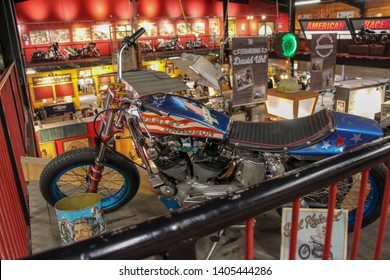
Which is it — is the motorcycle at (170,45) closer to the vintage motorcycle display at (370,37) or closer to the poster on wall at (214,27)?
the poster on wall at (214,27)

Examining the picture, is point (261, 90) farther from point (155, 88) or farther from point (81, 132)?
point (81, 132)

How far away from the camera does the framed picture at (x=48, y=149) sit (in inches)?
315

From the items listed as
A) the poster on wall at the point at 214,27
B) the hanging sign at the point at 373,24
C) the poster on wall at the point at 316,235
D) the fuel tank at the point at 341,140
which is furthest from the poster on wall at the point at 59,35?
the poster on wall at the point at 316,235

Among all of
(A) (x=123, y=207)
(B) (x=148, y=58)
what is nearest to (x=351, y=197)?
(A) (x=123, y=207)

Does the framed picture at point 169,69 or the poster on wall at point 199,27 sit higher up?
the poster on wall at point 199,27

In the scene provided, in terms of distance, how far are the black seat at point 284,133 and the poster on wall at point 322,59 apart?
15.4 feet

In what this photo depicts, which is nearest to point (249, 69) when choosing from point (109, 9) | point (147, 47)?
point (147, 47)

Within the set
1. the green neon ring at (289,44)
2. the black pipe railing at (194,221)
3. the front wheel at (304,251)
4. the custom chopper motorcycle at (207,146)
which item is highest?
the green neon ring at (289,44)

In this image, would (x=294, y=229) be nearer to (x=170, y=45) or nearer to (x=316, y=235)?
(x=316, y=235)

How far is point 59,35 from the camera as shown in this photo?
15.2 metres

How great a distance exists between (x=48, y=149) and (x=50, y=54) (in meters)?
7.15

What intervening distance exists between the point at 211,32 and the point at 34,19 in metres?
8.49

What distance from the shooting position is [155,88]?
331 centimetres

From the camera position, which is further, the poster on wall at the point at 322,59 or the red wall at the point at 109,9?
the red wall at the point at 109,9
